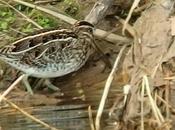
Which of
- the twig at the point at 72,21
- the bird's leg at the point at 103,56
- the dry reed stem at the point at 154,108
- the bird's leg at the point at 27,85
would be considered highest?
the twig at the point at 72,21

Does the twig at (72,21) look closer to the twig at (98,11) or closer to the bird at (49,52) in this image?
the twig at (98,11)

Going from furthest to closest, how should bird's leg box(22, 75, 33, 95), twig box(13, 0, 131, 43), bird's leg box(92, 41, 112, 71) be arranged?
1. twig box(13, 0, 131, 43)
2. bird's leg box(92, 41, 112, 71)
3. bird's leg box(22, 75, 33, 95)

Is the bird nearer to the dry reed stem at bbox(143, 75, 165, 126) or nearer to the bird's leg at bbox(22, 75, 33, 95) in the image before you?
the bird's leg at bbox(22, 75, 33, 95)

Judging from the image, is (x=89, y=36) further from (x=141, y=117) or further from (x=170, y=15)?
(x=141, y=117)

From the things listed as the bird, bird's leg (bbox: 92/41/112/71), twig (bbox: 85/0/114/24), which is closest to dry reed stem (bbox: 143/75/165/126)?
the bird

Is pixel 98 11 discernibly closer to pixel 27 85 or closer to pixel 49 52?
pixel 49 52

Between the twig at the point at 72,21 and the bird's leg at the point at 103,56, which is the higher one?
the twig at the point at 72,21

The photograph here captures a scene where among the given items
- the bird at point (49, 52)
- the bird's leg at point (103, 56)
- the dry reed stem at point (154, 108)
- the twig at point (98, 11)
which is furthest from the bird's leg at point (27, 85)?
the dry reed stem at point (154, 108)

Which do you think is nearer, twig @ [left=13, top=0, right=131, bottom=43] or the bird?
the bird

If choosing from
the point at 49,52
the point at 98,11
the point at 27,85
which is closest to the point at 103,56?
the point at 98,11

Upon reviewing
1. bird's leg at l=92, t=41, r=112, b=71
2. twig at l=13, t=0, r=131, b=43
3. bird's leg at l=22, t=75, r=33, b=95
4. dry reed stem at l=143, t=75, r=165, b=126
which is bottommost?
dry reed stem at l=143, t=75, r=165, b=126
